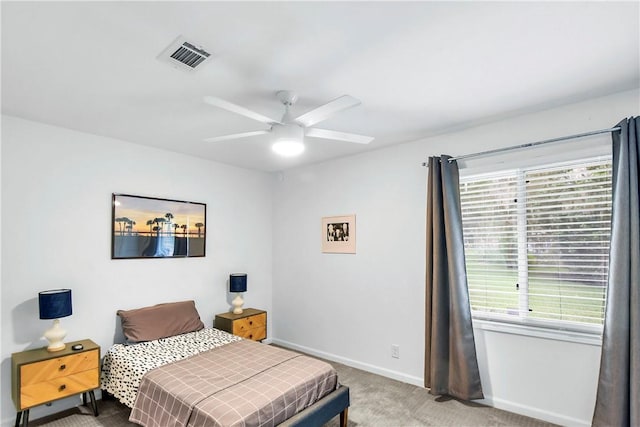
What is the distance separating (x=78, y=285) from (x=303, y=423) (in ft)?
7.98

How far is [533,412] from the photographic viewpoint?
275 centimetres

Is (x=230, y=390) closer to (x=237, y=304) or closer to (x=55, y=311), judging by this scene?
(x=55, y=311)

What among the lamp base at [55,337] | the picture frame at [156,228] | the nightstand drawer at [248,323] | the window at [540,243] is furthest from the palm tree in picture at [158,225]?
the window at [540,243]

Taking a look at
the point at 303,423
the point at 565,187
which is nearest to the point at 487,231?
the point at 565,187

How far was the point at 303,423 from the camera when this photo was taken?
2.30 meters

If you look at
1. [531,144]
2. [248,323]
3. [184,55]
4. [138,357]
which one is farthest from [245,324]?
[531,144]

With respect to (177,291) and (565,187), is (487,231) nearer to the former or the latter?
(565,187)

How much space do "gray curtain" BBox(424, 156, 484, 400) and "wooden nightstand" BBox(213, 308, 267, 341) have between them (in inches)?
82.3

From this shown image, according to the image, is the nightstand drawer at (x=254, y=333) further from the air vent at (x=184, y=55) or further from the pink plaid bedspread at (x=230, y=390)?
the air vent at (x=184, y=55)

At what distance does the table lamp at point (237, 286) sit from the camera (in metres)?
4.21

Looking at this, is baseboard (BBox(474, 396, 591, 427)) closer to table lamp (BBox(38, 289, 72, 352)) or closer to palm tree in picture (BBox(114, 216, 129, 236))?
table lamp (BBox(38, 289, 72, 352))

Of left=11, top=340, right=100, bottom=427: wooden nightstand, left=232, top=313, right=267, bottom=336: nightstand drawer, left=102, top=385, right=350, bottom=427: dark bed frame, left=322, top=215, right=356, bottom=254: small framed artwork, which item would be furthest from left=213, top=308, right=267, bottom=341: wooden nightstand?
left=102, top=385, right=350, bottom=427: dark bed frame

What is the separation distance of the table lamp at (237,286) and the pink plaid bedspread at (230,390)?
4.10 ft

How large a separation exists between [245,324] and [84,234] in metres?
2.00
